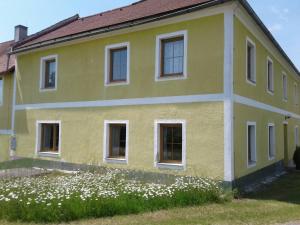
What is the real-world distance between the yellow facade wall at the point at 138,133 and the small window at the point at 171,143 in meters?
0.36

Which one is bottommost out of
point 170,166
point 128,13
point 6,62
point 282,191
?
point 282,191

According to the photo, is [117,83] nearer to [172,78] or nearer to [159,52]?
[159,52]

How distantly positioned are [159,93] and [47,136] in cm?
691

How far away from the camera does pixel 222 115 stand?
10.8 meters

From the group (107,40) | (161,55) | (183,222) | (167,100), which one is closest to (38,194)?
(183,222)

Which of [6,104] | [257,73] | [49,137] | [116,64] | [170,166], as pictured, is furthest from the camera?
[6,104]

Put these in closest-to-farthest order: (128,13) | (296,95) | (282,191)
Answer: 1. (282,191)
2. (128,13)
3. (296,95)

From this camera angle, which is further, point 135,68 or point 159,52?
point 135,68

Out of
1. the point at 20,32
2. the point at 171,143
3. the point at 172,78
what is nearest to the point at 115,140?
the point at 171,143

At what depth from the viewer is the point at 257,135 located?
1368 cm

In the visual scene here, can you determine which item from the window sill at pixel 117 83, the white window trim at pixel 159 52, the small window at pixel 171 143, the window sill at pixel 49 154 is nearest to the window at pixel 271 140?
the small window at pixel 171 143

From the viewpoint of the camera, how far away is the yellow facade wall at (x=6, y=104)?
59.4 feet

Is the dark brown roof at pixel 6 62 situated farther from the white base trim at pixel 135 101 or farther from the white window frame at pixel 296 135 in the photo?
the white window frame at pixel 296 135

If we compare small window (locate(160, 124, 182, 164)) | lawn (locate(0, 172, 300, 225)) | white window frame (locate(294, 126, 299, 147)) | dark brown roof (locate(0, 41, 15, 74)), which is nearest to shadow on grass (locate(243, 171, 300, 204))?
lawn (locate(0, 172, 300, 225))
